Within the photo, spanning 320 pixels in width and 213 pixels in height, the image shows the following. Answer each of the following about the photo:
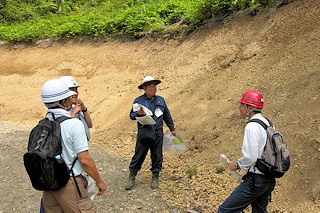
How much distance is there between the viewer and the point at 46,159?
2.94m

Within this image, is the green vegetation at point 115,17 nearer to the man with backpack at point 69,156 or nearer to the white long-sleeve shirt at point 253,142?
the white long-sleeve shirt at point 253,142

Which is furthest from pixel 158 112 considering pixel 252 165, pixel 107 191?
pixel 252 165

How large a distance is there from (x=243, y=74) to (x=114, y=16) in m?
10.2

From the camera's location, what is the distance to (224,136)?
7.49 metres

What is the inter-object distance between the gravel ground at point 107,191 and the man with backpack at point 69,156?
2205mm

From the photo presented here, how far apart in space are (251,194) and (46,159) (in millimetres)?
2358

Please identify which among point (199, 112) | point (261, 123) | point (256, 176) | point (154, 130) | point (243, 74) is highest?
point (261, 123)

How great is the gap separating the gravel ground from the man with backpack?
86.8 inches

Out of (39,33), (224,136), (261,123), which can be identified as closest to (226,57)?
(224,136)

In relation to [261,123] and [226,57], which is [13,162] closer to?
[261,123]

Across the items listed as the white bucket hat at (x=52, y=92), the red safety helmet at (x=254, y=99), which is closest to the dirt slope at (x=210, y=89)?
the red safety helmet at (x=254, y=99)

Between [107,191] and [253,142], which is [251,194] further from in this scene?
[107,191]

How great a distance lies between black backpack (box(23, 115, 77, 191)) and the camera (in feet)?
9.64

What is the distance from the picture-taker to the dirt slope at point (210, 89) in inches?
224
